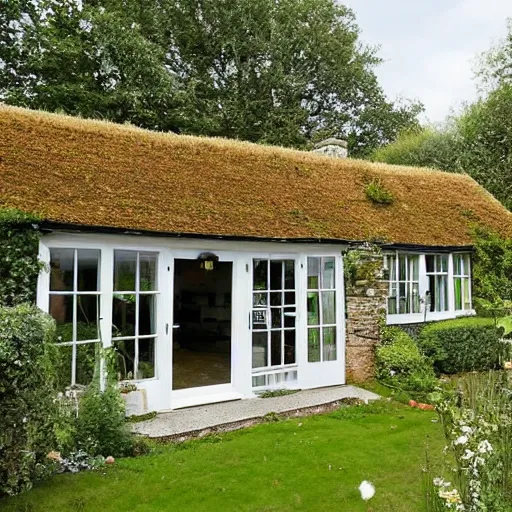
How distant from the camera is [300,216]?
948 cm

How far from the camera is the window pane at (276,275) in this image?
8570mm

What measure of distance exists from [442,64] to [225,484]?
35839 mm

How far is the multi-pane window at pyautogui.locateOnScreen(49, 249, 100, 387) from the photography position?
21.3 ft

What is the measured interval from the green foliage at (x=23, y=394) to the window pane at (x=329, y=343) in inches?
217

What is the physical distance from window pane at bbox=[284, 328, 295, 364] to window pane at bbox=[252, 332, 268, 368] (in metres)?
0.41

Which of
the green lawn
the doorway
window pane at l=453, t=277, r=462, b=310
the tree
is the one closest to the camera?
the green lawn

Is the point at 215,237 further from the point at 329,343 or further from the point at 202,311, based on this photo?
the point at 202,311

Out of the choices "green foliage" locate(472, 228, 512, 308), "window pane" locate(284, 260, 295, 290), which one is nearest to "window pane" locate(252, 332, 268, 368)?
"window pane" locate(284, 260, 295, 290)

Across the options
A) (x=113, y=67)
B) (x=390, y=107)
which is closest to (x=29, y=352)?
(x=113, y=67)

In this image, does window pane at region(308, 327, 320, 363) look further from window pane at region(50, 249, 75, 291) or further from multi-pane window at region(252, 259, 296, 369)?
window pane at region(50, 249, 75, 291)

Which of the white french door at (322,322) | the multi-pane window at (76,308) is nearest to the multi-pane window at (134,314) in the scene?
the multi-pane window at (76,308)

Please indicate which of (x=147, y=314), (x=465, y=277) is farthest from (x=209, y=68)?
(x=147, y=314)

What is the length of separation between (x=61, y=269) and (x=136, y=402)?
2.10 meters

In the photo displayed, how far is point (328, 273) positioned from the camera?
9.20m
